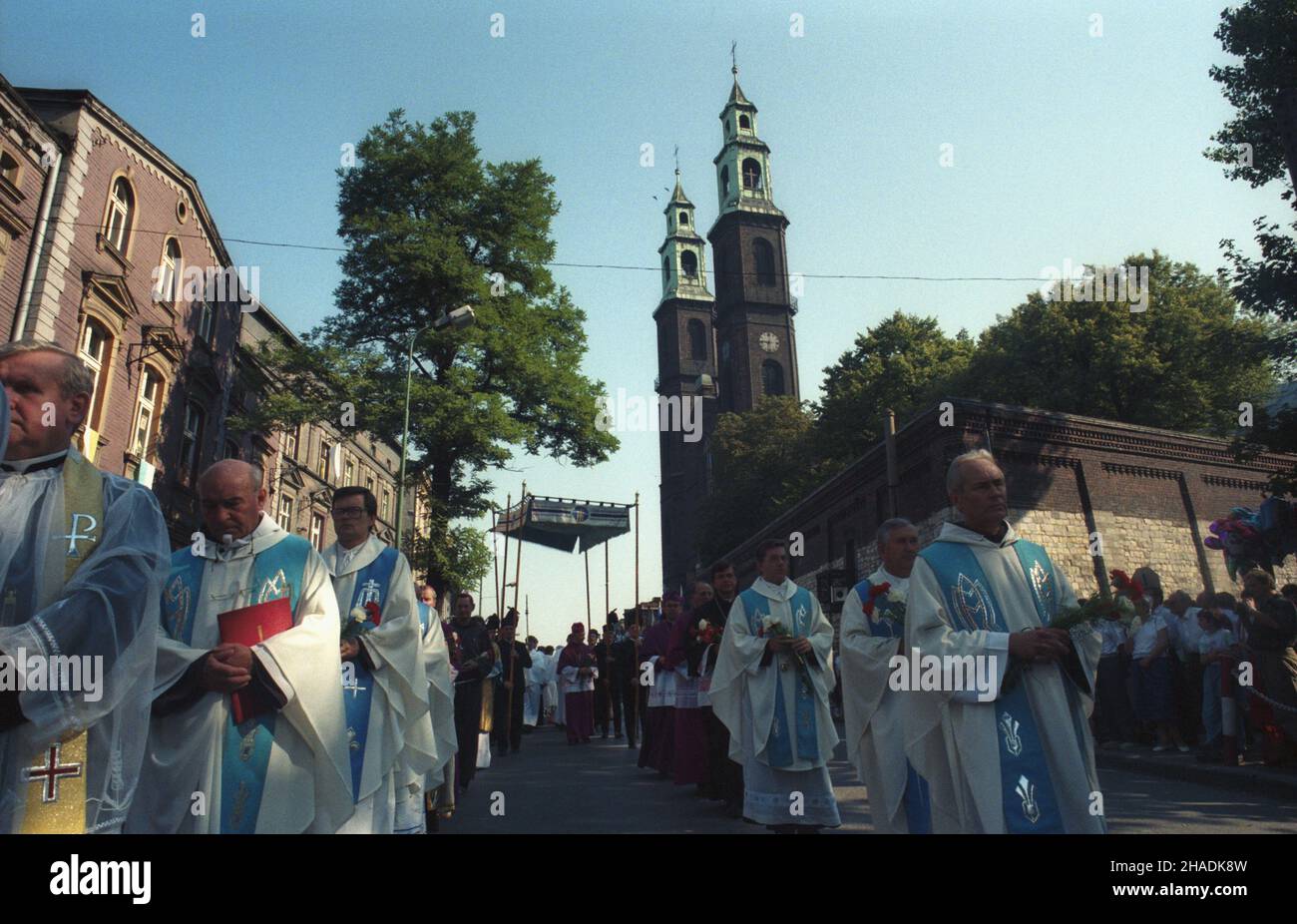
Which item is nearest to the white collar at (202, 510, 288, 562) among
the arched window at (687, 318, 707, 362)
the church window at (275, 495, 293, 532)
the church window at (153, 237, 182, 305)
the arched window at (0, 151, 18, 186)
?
the arched window at (0, 151, 18, 186)

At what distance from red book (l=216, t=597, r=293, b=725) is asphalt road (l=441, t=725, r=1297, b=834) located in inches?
149

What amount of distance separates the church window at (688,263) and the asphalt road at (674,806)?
247 feet

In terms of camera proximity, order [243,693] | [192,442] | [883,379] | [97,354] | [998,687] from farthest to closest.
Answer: [883,379] < [192,442] < [97,354] < [998,687] < [243,693]

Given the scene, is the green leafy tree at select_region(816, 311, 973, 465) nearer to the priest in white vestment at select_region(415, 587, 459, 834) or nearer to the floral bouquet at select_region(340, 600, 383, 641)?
the priest in white vestment at select_region(415, 587, 459, 834)

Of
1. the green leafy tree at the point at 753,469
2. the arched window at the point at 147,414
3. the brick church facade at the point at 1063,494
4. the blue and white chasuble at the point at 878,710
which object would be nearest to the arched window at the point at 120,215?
the arched window at the point at 147,414

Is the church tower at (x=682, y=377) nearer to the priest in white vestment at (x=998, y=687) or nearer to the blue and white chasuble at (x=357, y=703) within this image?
the blue and white chasuble at (x=357, y=703)

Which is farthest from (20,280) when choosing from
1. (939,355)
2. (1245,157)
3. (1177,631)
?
(939,355)

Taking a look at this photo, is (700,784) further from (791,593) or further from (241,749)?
(241,749)

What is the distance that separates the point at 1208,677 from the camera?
10.1 meters

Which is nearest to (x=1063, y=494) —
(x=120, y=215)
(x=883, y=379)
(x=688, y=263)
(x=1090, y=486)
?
(x=1090, y=486)

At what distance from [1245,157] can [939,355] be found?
20736 millimetres

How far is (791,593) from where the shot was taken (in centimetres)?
778

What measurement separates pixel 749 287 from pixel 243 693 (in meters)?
61.9
